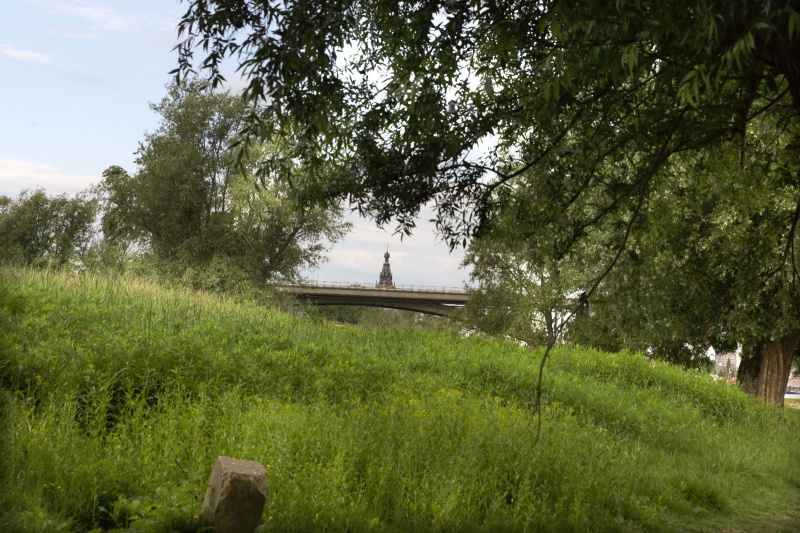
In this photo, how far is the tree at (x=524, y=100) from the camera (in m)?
5.52

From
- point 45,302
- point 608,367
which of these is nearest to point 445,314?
point 608,367

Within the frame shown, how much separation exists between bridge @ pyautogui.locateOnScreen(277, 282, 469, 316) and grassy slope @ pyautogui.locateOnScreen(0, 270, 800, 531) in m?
36.5

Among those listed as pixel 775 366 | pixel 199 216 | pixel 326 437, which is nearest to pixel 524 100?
pixel 326 437

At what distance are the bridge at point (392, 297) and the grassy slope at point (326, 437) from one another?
3649cm

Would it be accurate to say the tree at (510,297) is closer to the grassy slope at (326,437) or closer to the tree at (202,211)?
the tree at (202,211)

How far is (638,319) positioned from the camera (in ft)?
73.9

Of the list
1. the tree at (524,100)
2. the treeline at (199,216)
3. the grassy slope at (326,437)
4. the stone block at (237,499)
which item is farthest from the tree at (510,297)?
the stone block at (237,499)

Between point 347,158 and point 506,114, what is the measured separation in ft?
6.50

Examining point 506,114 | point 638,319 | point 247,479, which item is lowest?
point 247,479

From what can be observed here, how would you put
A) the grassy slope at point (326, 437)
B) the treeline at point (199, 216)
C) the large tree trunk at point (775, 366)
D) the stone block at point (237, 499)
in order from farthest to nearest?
1. the treeline at point (199, 216)
2. the large tree trunk at point (775, 366)
3. the grassy slope at point (326, 437)
4. the stone block at point (237, 499)

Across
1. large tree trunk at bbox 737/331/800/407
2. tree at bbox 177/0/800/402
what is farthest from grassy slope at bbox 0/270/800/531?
large tree trunk at bbox 737/331/800/407

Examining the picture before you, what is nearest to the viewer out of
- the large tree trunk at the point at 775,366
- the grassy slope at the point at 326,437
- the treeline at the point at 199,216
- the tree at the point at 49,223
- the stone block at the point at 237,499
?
the stone block at the point at 237,499

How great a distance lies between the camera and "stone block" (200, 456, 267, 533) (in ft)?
17.5

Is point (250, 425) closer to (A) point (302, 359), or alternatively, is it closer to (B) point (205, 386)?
A: (B) point (205, 386)
